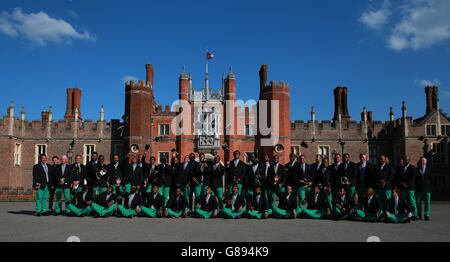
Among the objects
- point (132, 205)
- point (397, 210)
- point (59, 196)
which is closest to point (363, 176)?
point (397, 210)

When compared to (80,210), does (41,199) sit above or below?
above

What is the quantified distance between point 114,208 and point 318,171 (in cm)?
669

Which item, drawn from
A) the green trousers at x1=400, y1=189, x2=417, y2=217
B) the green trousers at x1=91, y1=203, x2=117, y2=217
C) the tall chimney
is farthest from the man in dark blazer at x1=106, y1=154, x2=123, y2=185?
the tall chimney

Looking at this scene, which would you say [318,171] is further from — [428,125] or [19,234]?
[428,125]

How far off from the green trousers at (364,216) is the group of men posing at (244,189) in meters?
0.03

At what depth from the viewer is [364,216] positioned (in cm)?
1180

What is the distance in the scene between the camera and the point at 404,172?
1274 cm

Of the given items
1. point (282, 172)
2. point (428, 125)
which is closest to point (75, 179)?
point (282, 172)

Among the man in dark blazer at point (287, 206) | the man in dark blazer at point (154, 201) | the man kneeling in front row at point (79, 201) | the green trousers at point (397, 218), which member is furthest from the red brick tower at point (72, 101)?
the green trousers at point (397, 218)

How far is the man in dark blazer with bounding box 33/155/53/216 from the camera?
13.3 m

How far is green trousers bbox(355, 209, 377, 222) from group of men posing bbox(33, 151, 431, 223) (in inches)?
1.1

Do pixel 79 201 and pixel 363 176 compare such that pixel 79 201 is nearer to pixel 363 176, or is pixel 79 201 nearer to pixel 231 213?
pixel 231 213

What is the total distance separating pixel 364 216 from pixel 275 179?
2.91 meters
